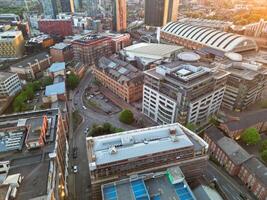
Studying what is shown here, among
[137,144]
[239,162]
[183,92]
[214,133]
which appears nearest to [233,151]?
[239,162]

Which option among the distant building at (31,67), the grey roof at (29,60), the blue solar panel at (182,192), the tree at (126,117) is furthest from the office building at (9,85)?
the blue solar panel at (182,192)

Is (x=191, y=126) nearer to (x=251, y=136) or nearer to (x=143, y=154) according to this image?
(x=251, y=136)

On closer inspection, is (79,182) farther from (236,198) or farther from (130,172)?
(236,198)

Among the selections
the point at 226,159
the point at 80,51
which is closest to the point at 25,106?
the point at 80,51

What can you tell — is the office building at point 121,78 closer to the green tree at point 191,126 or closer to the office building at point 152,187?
the green tree at point 191,126

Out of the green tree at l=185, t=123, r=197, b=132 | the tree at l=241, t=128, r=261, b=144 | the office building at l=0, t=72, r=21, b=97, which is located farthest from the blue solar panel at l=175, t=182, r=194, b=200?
the office building at l=0, t=72, r=21, b=97

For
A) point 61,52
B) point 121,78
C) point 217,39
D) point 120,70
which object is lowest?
point 121,78
